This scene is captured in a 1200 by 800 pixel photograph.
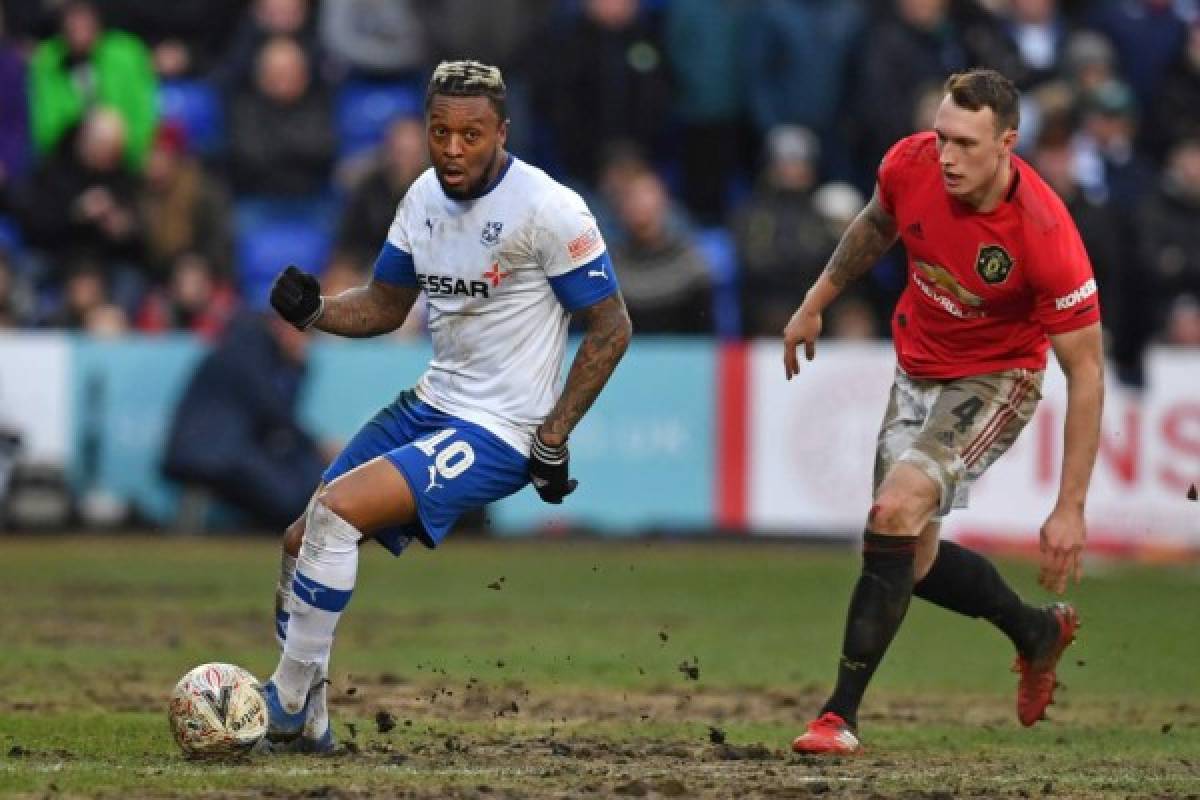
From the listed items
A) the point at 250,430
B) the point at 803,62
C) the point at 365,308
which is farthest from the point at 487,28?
the point at 365,308

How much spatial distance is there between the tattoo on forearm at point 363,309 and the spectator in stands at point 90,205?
10.9m

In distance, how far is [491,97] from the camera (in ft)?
31.0

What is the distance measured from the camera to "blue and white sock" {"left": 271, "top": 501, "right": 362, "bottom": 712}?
9359mm

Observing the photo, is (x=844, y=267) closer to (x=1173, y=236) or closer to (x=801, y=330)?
(x=801, y=330)

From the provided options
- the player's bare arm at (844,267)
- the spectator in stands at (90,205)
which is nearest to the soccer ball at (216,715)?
the player's bare arm at (844,267)

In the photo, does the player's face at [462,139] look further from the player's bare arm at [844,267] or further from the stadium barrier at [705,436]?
the stadium barrier at [705,436]

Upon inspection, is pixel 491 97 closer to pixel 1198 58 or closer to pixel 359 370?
pixel 359 370

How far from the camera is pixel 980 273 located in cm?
984

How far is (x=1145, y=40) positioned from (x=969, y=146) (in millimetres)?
13746

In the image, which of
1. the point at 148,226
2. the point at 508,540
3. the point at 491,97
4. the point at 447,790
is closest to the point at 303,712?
the point at 447,790

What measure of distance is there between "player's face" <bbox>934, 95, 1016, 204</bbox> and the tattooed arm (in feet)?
7.16

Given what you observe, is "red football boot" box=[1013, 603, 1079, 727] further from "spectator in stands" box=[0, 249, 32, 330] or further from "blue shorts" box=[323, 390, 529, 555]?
"spectator in stands" box=[0, 249, 32, 330]

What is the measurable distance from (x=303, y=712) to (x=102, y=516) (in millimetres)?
10133

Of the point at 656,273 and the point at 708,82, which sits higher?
the point at 708,82
